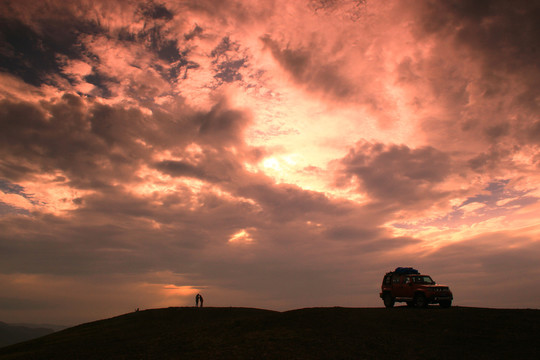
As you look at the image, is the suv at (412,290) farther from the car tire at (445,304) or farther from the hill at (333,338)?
the hill at (333,338)

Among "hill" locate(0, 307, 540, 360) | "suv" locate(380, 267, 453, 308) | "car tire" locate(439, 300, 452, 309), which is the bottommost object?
"hill" locate(0, 307, 540, 360)

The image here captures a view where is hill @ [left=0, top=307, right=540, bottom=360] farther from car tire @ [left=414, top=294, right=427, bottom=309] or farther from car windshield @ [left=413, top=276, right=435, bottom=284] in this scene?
car windshield @ [left=413, top=276, right=435, bottom=284]

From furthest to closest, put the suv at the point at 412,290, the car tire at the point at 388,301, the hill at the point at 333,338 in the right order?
the car tire at the point at 388,301, the suv at the point at 412,290, the hill at the point at 333,338

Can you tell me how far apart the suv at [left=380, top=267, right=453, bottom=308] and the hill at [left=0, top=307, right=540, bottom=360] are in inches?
79.0

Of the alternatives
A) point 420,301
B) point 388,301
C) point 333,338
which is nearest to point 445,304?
point 420,301

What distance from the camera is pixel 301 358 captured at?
17.2m

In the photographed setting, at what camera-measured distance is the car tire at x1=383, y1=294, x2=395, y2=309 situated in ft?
95.7

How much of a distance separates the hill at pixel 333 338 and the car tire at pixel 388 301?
126 inches

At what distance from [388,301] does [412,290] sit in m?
3.29

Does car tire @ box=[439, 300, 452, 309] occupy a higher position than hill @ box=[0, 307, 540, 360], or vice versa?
car tire @ box=[439, 300, 452, 309]

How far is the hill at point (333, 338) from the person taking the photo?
17141mm

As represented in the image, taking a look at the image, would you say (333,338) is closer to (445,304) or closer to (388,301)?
(388,301)

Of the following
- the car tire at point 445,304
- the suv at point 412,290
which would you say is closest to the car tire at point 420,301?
the suv at point 412,290

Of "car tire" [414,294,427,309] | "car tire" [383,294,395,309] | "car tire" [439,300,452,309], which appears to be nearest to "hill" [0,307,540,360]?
"car tire" [414,294,427,309]
